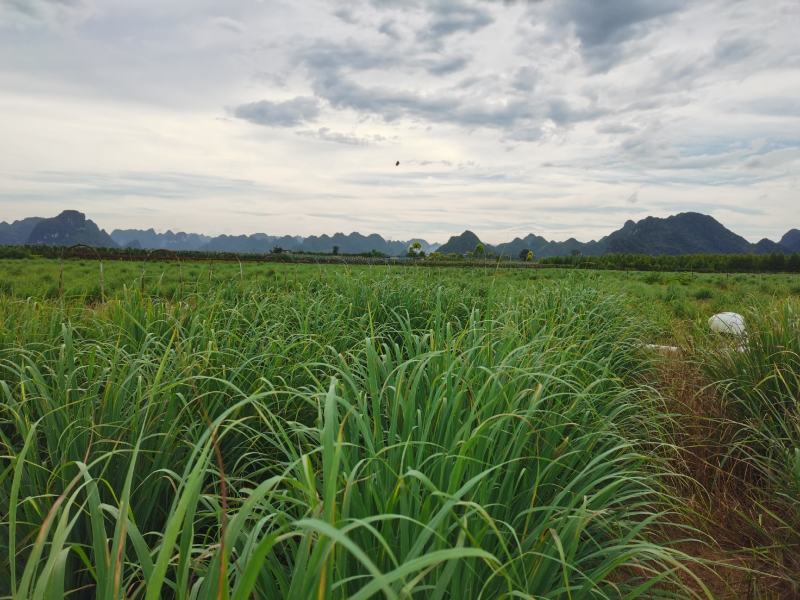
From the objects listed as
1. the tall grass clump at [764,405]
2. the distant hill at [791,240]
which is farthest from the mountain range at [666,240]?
the tall grass clump at [764,405]

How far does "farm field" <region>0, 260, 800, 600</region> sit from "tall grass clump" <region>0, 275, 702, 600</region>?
0.04 feet

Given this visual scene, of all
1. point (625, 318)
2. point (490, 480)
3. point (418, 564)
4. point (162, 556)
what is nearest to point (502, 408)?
point (490, 480)

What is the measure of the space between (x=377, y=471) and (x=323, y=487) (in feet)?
1.28

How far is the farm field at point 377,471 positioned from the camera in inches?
50.2

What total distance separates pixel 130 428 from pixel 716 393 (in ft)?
13.7

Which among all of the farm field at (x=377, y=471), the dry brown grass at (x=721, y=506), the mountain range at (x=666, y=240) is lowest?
the dry brown grass at (x=721, y=506)

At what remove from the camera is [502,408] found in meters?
2.28

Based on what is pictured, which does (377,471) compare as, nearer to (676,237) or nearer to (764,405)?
(764,405)

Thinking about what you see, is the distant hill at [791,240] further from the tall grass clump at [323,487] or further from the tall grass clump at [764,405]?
the tall grass clump at [323,487]

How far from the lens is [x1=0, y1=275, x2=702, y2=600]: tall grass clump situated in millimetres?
1192

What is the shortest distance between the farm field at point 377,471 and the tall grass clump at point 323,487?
0.01 metres

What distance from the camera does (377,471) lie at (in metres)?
1.65

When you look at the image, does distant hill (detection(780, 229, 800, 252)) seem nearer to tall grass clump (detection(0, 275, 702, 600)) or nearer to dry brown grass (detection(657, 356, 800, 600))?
dry brown grass (detection(657, 356, 800, 600))

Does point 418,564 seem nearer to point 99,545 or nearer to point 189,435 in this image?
point 99,545
